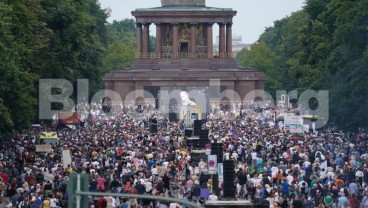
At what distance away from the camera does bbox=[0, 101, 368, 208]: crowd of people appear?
44.2 meters

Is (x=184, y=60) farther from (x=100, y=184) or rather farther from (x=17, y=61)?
(x=100, y=184)

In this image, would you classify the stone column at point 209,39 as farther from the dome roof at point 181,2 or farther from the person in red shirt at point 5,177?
the person in red shirt at point 5,177

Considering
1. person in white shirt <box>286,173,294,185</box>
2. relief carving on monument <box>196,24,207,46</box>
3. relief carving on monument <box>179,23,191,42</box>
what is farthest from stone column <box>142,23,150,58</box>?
person in white shirt <box>286,173,294,185</box>

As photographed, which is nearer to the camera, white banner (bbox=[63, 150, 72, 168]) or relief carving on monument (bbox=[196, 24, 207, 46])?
white banner (bbox=[63, 150, 72, 168])

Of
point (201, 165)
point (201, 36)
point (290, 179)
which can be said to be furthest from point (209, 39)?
point (290, 179)

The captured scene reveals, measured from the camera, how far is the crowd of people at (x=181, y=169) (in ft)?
145

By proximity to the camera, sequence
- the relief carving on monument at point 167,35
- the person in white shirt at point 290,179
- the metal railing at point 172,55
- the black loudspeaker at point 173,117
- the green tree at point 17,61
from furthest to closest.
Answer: the relief carving on monument at point 167,35 → the metal railing at point 172,55 → the black loudspeaker at point 173,117 → the green tree at point 17,61 → the person in white shirt at point 290,179

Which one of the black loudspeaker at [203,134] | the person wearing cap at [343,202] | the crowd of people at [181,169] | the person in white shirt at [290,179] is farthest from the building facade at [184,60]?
the person wearing cap at [343,202]

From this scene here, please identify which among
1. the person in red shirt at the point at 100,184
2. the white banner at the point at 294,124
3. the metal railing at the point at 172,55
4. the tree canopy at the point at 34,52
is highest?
the metal railing at the point at 172,55

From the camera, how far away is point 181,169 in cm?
5791

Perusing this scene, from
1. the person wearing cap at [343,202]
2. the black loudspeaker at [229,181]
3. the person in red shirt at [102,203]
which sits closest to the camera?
the black loudspeaker at [229,181]

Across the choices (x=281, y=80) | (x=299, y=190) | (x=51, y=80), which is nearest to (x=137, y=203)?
(x=299, y=190)

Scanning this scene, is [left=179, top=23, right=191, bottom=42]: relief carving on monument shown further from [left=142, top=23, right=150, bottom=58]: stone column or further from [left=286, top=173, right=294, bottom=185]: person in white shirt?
[left=286, top=173, right=294, bottom=185]: person in white shirt

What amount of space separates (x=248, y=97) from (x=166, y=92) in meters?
8.22
